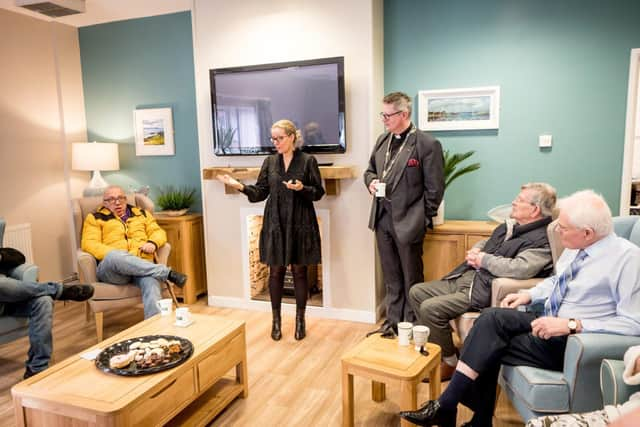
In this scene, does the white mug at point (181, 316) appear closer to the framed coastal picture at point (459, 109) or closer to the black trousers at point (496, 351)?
the black trousers at point (496, 351)

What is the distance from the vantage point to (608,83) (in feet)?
11.1

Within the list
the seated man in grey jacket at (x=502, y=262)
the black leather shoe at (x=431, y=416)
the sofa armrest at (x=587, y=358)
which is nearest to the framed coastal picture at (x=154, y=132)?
the seated man in grey jacket at (x=502, y=262)

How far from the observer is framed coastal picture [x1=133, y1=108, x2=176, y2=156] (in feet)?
15.0

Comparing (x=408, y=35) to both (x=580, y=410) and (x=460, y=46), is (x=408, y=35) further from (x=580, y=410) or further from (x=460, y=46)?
(x=580, y=410)

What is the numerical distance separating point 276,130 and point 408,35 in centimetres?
136

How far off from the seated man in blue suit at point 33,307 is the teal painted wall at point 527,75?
110 inches

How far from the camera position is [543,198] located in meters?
2.47

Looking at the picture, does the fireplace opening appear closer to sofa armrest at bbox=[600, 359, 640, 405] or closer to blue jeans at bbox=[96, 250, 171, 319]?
blue jeans at bbox=[96, 250, 171, 319]

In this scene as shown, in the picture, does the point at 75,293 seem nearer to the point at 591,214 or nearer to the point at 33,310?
the point at 33,310

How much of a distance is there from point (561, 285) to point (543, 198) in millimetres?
595

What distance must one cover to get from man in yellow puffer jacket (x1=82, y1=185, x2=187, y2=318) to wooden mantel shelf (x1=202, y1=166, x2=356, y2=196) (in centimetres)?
60

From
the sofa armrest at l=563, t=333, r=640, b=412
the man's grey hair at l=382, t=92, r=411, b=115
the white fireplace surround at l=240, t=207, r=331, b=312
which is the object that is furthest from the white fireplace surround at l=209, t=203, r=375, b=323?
the sofa armrest at l=563, t=333, r=640, b=412

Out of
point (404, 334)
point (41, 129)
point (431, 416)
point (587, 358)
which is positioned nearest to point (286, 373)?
point (404, 334)

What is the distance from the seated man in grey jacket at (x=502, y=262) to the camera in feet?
7.95
